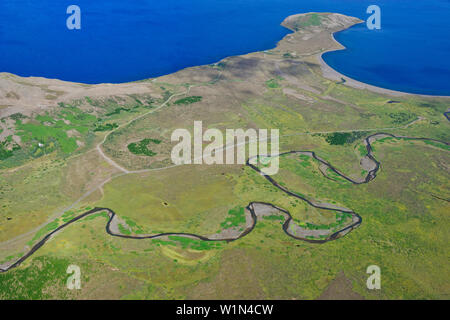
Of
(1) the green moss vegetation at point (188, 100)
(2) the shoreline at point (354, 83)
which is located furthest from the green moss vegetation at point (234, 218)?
(2) the shoreline at point (354, 83)

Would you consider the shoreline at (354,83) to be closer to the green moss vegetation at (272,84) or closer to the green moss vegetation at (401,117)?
the green moss vegetation at (401,117)

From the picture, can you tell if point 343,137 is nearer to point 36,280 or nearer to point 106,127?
point 106,127

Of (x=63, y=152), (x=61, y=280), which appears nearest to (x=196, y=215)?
(x=61, y=280)

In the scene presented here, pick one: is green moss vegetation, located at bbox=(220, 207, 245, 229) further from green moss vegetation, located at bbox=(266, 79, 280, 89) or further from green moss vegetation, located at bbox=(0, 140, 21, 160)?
green moss vegetation, located at bbox=(266, 79, 280, 89)

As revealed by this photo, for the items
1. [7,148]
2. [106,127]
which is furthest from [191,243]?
[7,148]

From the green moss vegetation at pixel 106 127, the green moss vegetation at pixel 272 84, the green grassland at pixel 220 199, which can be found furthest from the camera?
the green moss vegetation at pixel 272 84
